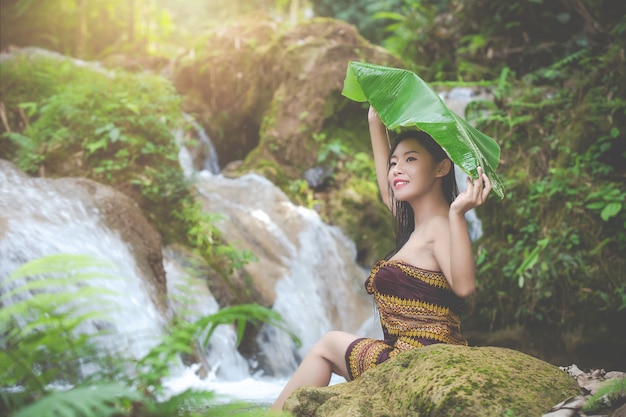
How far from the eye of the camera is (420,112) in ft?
8.23

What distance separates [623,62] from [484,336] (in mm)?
4431

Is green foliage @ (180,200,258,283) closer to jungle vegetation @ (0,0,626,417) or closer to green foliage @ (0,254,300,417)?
jungle vegetation @ (0,0,626,417)

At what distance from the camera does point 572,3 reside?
36.0 feet

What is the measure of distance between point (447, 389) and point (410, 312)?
760 mm

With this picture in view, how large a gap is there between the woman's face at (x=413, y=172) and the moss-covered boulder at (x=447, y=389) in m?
0.95

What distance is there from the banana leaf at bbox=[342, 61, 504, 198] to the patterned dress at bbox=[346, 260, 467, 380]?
57 cm

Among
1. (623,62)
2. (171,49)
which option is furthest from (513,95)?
(171,49)

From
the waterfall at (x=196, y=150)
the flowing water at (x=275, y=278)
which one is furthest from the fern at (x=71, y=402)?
the waterfall at (x=196, y=150)

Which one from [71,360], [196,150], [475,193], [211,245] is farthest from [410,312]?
[196,150]

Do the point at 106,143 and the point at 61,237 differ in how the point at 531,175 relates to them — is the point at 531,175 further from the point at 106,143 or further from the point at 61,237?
the point at 61,237

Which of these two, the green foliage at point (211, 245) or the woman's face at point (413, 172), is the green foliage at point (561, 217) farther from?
the woman's face at point (413, 172)

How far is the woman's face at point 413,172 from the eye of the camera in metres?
2.96

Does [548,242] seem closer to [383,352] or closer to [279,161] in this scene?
[383,352]

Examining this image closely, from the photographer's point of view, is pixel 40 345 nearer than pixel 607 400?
Yes
